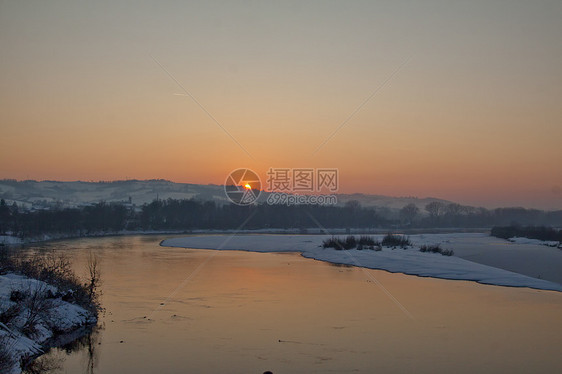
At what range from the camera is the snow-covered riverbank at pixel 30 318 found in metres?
11.2

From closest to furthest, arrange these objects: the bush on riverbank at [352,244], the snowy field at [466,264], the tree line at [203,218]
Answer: the snowy field at [466,264], the bush on riverbank at [352,244], the tree line at [203,218]

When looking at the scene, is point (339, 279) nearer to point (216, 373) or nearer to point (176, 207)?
point (216, 373)

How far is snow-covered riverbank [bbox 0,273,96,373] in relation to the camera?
1120 centimetres

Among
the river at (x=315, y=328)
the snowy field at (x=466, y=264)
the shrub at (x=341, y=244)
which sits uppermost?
the shrub at (x=341, y=244)

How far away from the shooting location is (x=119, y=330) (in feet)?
46.9

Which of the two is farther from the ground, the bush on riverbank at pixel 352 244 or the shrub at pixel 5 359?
the bush on riverbank at pixel 352 244

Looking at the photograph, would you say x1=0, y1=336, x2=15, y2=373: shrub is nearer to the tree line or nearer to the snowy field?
the snowy field

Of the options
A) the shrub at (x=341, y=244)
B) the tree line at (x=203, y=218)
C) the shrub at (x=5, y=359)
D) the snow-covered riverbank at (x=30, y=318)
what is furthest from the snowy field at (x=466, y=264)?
the tree line at (x=203, y=218)

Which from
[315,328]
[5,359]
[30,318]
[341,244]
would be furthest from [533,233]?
[5,359]

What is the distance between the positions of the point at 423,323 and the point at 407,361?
12.6 feet

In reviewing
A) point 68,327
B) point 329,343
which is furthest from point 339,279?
point 68,327

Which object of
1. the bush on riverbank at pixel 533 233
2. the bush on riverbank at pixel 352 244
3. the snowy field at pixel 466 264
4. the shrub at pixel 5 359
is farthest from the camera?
the bush on riverbank at pixel 533 233

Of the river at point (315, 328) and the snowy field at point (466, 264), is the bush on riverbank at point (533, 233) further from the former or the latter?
the river at point (315, 328)

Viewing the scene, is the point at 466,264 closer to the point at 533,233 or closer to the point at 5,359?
the point at 5,359
